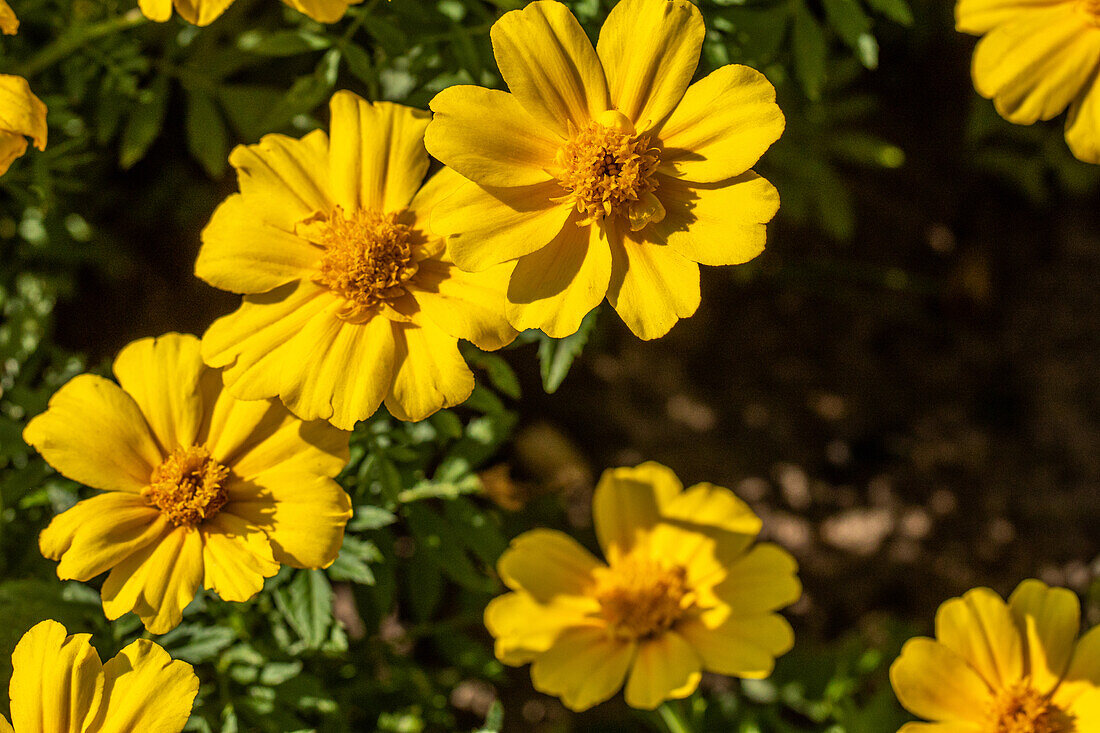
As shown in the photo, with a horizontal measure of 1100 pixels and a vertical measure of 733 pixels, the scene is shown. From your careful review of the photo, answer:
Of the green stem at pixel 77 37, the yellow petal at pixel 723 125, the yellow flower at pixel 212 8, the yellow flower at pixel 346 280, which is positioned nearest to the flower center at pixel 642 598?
the yellow flower at pixel 346 280

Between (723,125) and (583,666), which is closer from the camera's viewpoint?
(723,125)

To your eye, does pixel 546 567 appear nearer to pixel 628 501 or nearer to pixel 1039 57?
pixel 628 501

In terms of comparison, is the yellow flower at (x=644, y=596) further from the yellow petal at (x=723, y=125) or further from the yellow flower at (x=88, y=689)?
the yellow petal at (x=723, y=125)

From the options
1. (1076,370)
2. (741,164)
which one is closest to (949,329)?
(1076,370)

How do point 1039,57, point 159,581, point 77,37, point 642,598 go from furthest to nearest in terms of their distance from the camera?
1. point 642,598
2. point 77,37
3. point 1039,57
4. point 159,581

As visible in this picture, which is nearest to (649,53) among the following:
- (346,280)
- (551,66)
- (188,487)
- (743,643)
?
(551,66)

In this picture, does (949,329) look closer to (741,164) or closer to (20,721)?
(741,164)
